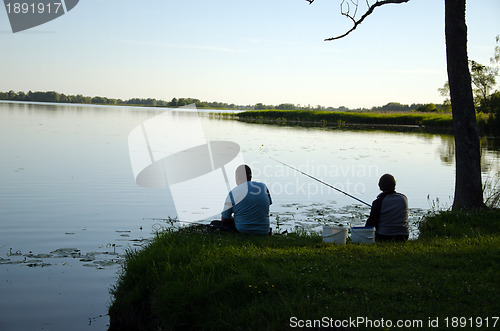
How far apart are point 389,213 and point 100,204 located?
837 centimetres

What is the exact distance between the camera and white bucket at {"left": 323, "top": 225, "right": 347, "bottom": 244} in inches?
311

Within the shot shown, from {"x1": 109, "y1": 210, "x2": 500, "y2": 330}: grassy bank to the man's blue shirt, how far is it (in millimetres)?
584

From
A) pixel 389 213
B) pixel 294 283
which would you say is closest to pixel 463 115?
pixel 389 213

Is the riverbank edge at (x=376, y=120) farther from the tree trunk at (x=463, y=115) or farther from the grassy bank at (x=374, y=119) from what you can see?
the tree trunk at (x=463, y=115)

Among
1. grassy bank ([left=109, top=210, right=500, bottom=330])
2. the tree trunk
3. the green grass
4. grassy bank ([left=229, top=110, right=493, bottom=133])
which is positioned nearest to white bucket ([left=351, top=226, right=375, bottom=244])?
grassy bank ([left=109, top=210, right=500, bottom=330])

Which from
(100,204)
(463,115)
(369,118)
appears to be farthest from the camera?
(369,118)

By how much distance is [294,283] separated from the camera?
5672 mm

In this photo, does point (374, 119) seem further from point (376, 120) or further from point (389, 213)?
point (389, 213)

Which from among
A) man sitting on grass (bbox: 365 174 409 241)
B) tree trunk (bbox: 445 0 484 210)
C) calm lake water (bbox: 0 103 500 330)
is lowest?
calm lake water (bbox: 0 103 500 330)

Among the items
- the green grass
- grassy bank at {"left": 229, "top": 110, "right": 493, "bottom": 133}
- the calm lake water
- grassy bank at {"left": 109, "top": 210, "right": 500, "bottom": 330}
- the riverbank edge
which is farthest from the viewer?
the green grass

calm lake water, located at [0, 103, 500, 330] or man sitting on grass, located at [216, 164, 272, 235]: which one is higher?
man sitting on grass, located at [216, 164, 272, 235]

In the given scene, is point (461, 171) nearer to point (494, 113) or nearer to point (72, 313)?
point (72, 313)

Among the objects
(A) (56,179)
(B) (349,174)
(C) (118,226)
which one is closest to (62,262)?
(C) (118,226)

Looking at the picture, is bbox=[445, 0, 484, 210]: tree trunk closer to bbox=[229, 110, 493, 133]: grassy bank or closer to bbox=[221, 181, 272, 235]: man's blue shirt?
bbox=[221, 181, 272, 235]: man's blue shirt
